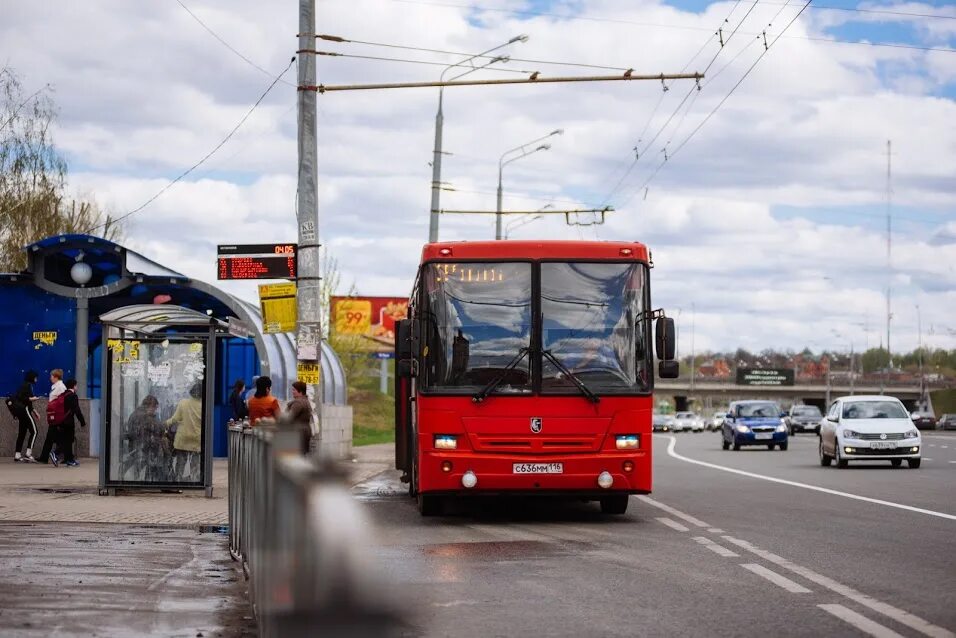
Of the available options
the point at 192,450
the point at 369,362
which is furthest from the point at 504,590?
the point at 369,362

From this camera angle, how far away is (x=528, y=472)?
1661 cm

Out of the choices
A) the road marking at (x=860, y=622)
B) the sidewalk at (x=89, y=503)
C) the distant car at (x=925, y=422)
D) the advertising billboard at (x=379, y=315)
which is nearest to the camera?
the road marking at (x=860, y=622)

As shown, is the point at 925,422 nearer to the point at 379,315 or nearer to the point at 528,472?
the point at 379,315

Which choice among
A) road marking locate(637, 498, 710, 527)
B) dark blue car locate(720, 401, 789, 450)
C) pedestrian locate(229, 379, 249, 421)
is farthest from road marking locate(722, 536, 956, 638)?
dark blue car locate(720, 401, 789, 450)

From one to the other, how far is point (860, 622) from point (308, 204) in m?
14.8

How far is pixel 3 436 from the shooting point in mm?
32000

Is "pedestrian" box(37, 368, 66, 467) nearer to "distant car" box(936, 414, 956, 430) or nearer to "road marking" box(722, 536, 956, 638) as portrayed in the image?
"road marking" box(722, 536, 956, 638)

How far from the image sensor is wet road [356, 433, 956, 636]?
8.97m

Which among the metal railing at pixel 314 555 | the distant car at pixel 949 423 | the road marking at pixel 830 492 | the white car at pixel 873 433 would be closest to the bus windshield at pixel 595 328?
the road marking at pixel 830 492

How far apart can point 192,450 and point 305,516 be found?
633 inches

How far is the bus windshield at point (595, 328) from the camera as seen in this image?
55.0 feet

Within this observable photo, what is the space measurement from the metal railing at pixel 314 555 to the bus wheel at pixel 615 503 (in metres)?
11.6

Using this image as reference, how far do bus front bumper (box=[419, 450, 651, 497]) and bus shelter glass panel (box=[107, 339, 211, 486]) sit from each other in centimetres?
465

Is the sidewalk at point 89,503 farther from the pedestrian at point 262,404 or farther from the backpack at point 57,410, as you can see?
the backpack at point 57,410
